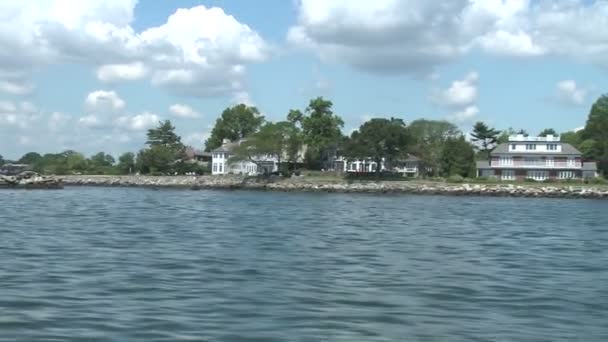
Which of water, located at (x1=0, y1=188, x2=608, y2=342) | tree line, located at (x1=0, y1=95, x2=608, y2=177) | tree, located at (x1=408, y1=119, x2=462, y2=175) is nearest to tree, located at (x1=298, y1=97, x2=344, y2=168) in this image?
tree line, located at (x1=0, y1=95, x2=608, y2=177)

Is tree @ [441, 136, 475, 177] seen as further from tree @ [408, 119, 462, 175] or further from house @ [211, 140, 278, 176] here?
house @ [211, 140, 278, 176]

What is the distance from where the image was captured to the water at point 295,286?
12289mm

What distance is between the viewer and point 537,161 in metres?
119

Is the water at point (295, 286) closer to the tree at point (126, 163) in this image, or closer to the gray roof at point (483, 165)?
the gray roof at point (483, 165)

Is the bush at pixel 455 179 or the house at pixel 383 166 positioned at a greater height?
the house at pixel 383 166

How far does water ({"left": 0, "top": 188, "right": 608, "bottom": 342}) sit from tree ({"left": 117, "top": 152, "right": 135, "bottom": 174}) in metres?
115

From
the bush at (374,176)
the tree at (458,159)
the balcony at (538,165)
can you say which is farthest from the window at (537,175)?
the bush at (374,176)

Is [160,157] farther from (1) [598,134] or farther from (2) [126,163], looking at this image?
(1) [598,134]

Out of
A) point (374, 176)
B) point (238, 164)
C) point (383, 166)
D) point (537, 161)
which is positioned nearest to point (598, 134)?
point (537, 161)

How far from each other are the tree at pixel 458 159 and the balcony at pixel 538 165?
16.2ft

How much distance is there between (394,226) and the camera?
3603 cm

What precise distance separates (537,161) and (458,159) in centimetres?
1285

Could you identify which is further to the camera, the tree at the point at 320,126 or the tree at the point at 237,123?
the tree at the point at 237,123

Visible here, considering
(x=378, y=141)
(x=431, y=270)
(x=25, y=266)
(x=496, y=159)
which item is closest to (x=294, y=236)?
(x=431, y=270)
